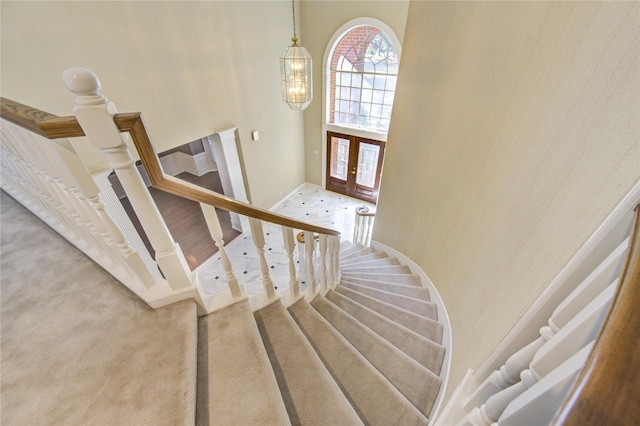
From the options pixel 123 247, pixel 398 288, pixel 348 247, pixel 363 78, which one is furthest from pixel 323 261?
pixel 363 78

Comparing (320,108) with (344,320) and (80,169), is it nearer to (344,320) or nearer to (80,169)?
(344,320)

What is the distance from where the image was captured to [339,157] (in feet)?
20.5

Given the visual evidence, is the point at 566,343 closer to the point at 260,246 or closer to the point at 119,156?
the point at 260,246

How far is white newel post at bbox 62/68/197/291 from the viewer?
2.46 feet

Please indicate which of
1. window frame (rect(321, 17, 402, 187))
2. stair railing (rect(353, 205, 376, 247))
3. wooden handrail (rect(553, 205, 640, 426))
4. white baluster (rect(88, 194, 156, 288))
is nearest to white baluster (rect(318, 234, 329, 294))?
white baluster (rect(88, 194, 156, 288))

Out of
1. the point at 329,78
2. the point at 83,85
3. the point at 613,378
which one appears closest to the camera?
the point at 613,378

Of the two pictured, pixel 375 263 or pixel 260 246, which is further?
pixel 375 263

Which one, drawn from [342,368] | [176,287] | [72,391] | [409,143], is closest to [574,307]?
[342,368]

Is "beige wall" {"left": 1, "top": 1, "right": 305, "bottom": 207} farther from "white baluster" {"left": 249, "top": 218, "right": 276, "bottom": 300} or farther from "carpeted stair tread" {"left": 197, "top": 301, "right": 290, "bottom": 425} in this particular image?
"carpeted stair tread" {"left": 197, "top": 301, "right": 290, "bottom": 425}

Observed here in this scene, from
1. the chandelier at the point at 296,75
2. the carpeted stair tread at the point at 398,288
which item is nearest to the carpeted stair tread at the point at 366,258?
the carpeted stair tread at the point at 398,288

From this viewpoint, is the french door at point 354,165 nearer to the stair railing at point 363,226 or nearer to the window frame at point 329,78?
the window frame at point 329,78

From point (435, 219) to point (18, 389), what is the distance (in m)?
2.49

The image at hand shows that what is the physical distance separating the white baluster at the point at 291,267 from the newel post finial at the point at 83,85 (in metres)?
0.90

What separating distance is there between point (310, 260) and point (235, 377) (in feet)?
2.72
